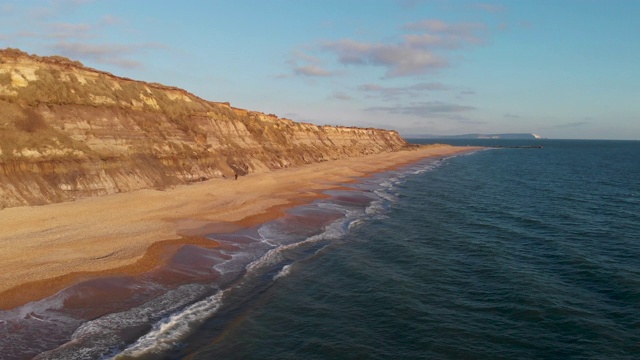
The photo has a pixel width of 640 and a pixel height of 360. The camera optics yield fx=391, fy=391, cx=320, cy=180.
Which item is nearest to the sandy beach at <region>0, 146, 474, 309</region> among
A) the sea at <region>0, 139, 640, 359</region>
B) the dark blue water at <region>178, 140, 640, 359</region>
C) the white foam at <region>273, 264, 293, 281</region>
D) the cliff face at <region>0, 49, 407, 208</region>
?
the sea at <region>0, 139, 640, 359</region>

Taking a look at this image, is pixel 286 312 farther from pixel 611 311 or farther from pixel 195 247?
pixel 611 311

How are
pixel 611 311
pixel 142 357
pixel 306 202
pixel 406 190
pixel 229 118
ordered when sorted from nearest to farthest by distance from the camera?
pixel 142 357 < pixel 611 311 < pixel 306 202 < pixel 406 190 < pixel 229 118

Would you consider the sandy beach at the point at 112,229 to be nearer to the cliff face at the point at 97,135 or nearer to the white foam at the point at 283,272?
the cliff face at the point at 97,135

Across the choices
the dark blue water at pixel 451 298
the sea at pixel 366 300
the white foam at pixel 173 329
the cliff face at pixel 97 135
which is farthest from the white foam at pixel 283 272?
the cliff face at pixel 97 135


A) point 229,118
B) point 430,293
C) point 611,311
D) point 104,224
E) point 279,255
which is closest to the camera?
point 611,311

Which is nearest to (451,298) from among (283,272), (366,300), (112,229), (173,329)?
(366,300)

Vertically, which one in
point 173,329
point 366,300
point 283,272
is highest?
point 283,272

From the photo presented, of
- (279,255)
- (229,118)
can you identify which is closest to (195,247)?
(279,255)

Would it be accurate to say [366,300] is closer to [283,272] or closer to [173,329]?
[283,272]
